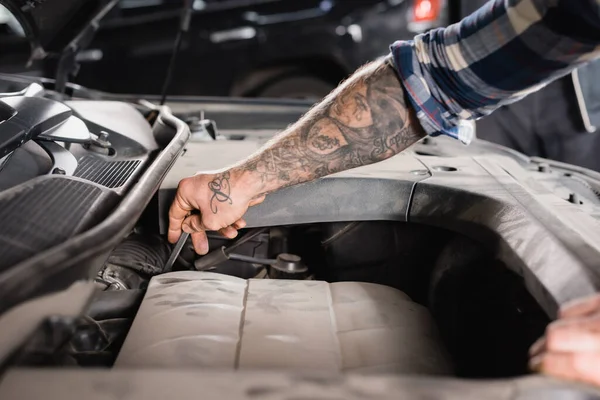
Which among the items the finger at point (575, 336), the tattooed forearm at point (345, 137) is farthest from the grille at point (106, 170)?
the finger at point (575, 336)

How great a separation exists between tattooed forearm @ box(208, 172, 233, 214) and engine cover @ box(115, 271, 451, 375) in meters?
0.12

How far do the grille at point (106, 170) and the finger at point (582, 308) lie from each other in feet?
2.07

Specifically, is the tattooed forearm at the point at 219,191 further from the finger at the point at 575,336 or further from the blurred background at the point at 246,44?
the blurred background at the point at 246,44

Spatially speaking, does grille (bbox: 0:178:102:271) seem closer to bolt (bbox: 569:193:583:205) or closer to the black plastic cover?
the black plastic cover

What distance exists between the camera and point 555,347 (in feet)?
1.57

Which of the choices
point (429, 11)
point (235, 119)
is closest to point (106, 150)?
point (235, 119)

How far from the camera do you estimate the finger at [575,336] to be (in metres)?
0.46

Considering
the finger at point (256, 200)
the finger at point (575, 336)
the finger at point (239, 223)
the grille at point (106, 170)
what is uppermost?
the finger at point (575, 336)

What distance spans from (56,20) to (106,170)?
637mm

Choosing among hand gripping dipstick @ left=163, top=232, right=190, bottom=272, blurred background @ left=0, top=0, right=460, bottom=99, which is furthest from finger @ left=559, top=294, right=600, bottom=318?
blurred background @ left=0, top=0, right=460, bottom=99

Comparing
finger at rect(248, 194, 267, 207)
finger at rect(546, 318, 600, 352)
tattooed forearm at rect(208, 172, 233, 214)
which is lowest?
finger at rect(248, 194, 267, 207)

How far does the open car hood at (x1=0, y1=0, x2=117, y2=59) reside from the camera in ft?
3.79

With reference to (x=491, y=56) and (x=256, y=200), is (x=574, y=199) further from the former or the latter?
(x=256, y=200)

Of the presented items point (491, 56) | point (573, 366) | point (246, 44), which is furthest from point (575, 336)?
point (246, 44)
